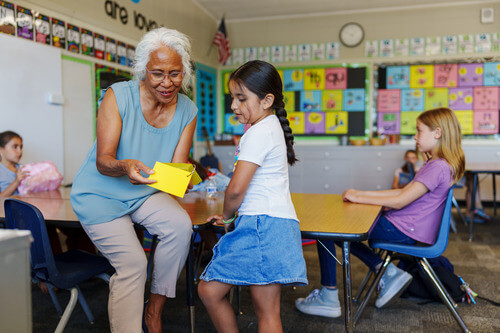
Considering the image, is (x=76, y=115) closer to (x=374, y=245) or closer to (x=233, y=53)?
(x=374, y=245)

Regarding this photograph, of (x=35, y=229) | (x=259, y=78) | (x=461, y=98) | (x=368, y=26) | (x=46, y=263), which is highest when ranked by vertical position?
(x=368, y=26)

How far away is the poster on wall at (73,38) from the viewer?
4.11 meters

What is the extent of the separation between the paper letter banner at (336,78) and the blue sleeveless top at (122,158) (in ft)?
18.1

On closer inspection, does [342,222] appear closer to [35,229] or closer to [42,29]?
[35,229]

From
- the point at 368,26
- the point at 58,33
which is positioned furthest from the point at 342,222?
the point at 368,26

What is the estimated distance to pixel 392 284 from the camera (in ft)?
7.60

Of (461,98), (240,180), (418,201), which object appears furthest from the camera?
(461,98)

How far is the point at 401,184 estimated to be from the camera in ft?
18.1

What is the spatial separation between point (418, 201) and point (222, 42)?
17.5ft

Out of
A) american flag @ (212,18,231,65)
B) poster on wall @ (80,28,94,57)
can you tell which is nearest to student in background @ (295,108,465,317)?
poster on wall @ (80,28,94,57)

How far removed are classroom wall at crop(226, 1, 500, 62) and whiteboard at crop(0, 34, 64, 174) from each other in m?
3.98

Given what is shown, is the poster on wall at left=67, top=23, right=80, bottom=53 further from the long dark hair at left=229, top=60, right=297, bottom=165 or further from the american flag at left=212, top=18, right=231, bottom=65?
the long dark hair at left=229, top=60, right=297, bottom=165

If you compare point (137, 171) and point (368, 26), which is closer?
point (137, 171)

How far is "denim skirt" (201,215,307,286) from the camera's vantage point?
4.72 ft
